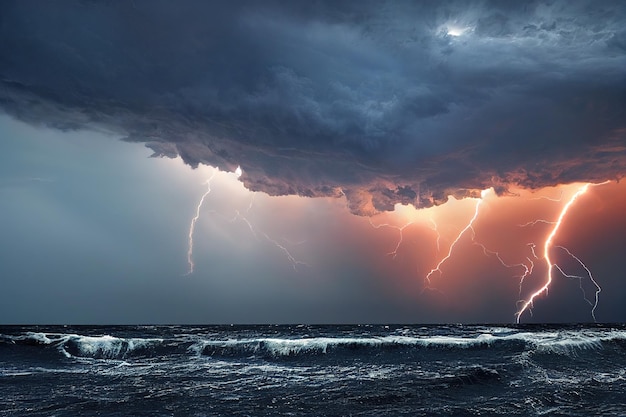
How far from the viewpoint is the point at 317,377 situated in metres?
24.0

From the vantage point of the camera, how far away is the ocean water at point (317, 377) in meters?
17.0

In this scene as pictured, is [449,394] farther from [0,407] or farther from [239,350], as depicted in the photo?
[239,350]

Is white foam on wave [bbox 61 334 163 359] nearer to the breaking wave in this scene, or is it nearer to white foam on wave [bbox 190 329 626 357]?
the breaking wave

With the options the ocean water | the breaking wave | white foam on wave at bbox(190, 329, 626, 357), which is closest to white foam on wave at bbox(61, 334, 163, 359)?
the breaking wave

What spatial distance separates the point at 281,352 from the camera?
114ft

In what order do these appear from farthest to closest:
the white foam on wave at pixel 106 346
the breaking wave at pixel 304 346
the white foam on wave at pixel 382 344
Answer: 1. the white foam on wave at pixel 106 346
2. the white foam on wave at pixel 382 344
3. the breaking wave at pixel 304 346

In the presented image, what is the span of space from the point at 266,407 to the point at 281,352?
17.9 meters

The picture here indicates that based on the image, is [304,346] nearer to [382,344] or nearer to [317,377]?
[382,344]

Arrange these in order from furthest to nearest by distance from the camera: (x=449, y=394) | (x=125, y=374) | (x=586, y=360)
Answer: (x=586, y=360), (x=125, y=374), (x=449, y=394)

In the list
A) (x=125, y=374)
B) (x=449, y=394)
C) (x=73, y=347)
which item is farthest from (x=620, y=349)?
(x=73, y=347)

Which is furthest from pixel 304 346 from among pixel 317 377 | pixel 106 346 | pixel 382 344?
pixel 106 346

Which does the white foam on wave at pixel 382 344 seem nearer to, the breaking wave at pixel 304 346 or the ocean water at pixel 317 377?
the breaking wave at pixel 304 346

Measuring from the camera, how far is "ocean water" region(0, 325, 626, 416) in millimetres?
17031

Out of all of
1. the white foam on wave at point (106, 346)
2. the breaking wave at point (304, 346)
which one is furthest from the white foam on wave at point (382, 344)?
the white foam on wave at point (106, 346)
